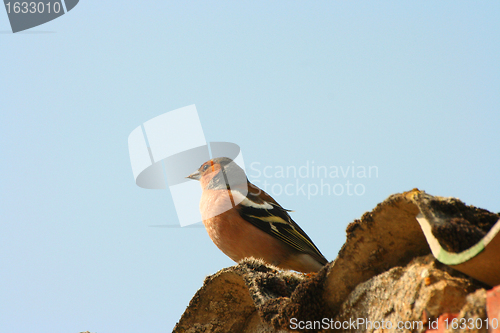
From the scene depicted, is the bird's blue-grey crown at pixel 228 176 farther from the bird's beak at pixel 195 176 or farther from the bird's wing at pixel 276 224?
the bird's wing at pixel 276 224

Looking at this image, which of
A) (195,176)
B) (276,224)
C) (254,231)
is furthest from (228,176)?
(254,231)

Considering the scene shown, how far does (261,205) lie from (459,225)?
4559 mm

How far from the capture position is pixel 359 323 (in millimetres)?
2814

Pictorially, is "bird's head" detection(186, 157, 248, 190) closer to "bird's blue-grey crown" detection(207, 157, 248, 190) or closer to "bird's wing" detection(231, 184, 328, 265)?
"bird's blue-grey crown" detection(207, 157, 248, 190)

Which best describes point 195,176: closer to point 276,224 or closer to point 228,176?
point 228,176

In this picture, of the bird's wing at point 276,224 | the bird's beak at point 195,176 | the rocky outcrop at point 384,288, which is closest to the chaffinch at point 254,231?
the bird's wing at point 276,224

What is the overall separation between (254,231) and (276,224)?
1.53 feet

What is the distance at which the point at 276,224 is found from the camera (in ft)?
21.2

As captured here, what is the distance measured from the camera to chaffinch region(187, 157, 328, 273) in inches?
237

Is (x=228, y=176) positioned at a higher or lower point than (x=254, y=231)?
higher

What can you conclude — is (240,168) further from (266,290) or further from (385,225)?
(385,225)

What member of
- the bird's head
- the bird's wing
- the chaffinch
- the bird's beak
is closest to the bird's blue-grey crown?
the bird's head

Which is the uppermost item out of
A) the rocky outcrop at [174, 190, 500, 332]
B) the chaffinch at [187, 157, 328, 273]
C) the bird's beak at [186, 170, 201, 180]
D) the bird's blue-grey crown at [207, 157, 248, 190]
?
the bird's beak at [186, 170, 201, 180]

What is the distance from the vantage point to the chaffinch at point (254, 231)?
6031 millimetres
